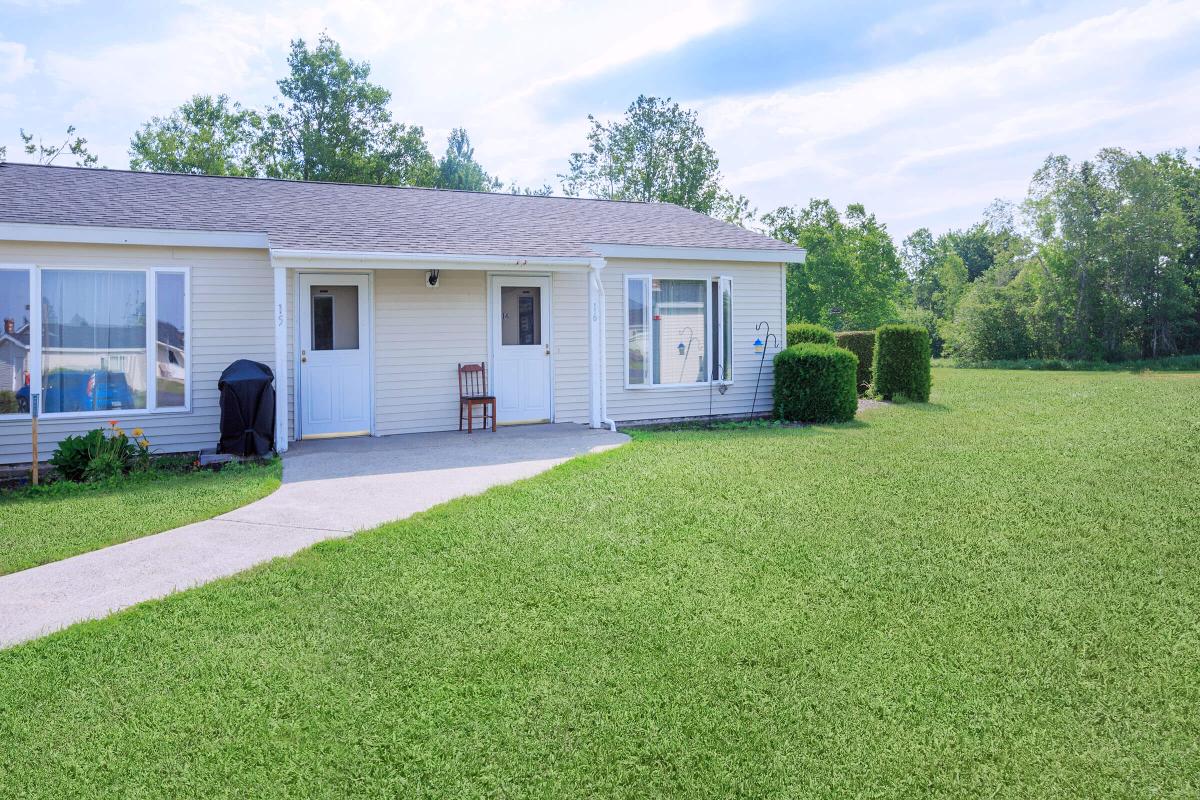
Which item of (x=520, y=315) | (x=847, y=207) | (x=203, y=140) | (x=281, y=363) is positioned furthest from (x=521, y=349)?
(x=203, y=140)

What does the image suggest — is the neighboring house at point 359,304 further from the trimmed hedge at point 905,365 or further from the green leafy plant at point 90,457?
the trimmed hedge at point 905,365

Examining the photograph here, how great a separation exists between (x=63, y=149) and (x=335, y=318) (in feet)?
84.5

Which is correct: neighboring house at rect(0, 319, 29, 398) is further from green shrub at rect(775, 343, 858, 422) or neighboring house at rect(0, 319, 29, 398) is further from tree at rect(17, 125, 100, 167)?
tree at rect(17, 125, 100, 167)

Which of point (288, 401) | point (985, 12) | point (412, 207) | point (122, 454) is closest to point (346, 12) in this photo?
point (412, 207)

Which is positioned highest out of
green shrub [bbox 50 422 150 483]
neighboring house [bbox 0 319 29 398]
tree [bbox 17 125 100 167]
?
tree [bbox 17 125 100 167]

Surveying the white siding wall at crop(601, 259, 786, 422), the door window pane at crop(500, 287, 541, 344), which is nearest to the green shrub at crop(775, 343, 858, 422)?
the white siding wall at crop(601, 259, 786, 422)

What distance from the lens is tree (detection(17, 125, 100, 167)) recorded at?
27.6 metres

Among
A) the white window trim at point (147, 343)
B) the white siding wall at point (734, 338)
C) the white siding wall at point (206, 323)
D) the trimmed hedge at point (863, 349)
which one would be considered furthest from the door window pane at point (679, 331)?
the white window trim at point (147, 343)

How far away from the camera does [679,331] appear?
447 inches

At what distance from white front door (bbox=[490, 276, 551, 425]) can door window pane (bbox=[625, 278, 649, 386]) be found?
3.92 feet

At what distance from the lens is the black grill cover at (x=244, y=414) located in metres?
8.15

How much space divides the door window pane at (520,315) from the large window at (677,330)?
130cm

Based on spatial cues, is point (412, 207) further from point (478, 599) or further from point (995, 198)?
point (995, 198)

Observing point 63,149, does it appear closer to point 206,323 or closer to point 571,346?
point 206,323
